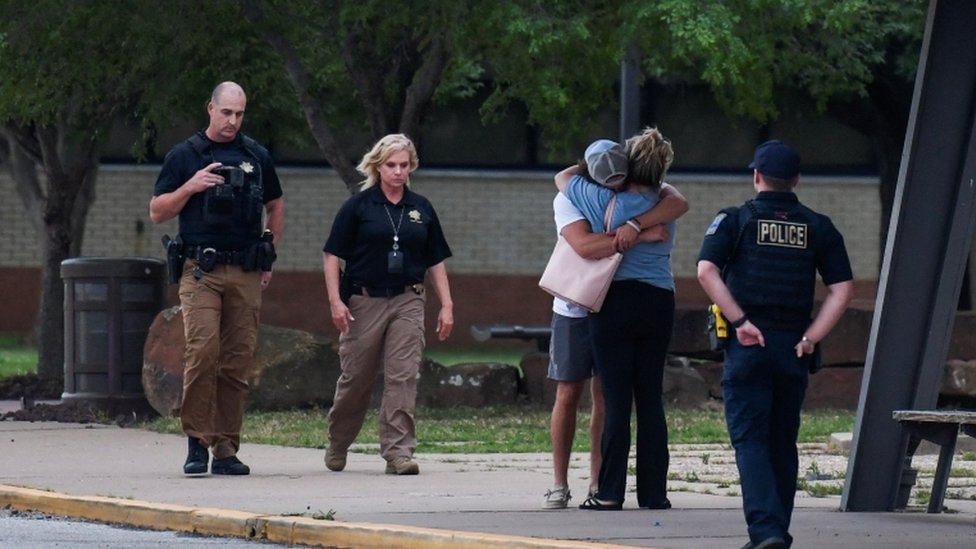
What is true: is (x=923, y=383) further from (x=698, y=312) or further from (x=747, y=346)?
(x=698, y=312)

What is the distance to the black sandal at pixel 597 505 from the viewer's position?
905 centimetres

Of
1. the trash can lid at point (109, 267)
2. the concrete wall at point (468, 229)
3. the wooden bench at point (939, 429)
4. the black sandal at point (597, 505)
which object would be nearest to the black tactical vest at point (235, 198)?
the black sandal at point (597, 505)

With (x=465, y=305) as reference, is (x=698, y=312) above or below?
above

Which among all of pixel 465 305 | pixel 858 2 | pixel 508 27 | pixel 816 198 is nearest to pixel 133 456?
pixel 508 27

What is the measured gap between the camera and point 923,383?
357 inches

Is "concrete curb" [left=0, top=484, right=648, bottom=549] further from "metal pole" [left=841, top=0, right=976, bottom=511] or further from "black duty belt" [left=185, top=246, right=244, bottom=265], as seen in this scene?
"metal pole" [left=841, top=0, right=976, bottom=511]

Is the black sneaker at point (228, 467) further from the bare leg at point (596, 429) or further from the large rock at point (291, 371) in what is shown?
the large rock at point (291, 371)

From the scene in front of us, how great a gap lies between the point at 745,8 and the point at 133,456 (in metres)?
5.94

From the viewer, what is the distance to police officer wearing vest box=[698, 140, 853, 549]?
7.43 metres

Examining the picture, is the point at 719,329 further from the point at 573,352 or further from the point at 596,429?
the point at 596,429

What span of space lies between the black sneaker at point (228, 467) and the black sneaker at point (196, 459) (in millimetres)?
71

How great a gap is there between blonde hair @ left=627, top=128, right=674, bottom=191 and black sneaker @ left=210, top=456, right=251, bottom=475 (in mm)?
2988

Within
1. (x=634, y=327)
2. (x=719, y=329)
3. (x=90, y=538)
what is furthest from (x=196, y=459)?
(x=719, y=329)

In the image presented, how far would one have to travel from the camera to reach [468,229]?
30.3 meters
